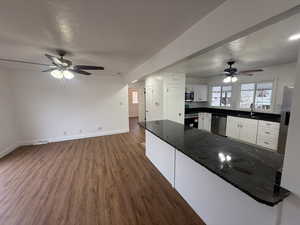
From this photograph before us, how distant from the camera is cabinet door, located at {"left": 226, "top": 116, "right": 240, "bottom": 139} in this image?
419 centimetres

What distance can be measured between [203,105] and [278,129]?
2933 mm

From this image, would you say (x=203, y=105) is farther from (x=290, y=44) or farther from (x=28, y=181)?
(x=28, y=181)

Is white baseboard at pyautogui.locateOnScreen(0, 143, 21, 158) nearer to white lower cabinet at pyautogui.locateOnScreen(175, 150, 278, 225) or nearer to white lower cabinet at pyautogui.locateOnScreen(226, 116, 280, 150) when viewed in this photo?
white lower cabinet at pyautogui.locateOnScreen(175, 150, 278, 225)

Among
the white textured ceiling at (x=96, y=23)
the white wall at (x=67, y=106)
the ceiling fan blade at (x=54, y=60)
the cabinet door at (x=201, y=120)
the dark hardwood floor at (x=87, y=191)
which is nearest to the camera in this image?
the white textured ceiling at (x=96, y=23)

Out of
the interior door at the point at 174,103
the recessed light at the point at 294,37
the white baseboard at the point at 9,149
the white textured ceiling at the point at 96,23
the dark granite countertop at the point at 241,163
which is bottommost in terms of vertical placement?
the white baseboard at the point at 9,149

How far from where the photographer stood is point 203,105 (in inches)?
237

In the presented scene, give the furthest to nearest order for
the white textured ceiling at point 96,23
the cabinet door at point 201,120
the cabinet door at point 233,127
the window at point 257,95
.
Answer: the cabinet door at point 201,120, the cabinet door at point 233,127, the window at point 257,95, the white textured ceiling at point 96,23

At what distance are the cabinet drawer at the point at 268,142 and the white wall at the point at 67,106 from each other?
4.59 metres

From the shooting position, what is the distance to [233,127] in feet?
14.1

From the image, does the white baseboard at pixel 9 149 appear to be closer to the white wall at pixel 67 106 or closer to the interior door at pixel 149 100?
the white wall at pixel 67 106

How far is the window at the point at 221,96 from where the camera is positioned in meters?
5.03

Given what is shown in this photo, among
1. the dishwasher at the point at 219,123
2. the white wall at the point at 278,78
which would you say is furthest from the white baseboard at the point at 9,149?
the white wall at the point at 278,78

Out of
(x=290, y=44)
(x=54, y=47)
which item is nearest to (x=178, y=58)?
(x=290, y=44)

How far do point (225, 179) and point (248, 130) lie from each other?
12.1 ft
